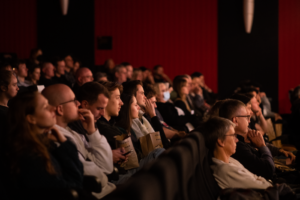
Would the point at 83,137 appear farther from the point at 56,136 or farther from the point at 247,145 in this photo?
the point at 247,145

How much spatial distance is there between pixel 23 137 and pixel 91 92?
1.06 metres

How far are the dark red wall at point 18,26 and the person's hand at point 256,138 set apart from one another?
859 cm

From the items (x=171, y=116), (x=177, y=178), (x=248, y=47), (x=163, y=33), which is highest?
(x=163, y=33)

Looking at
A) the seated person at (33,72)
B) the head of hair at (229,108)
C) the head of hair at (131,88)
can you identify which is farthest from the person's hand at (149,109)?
the seated person at (33,72)

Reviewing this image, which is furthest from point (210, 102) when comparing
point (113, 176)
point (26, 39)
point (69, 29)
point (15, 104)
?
point (15, 104)

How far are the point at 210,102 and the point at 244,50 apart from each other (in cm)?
220

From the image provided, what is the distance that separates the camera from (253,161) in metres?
2.81

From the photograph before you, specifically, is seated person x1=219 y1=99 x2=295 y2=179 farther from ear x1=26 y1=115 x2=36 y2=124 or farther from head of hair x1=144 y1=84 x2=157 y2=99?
ear x1=26 y1=115 x2=36 y2=124

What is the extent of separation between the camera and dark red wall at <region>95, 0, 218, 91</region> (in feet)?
35.1

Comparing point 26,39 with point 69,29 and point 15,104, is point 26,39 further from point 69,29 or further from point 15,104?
point 15,104

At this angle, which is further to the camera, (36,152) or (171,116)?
(171,116)

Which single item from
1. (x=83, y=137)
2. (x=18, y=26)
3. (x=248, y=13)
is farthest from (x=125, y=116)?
(x=18, y=26)

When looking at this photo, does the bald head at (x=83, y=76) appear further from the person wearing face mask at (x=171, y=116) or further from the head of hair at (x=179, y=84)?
the head of hair at (x=179, y=84)

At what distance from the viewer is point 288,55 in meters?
10.5
